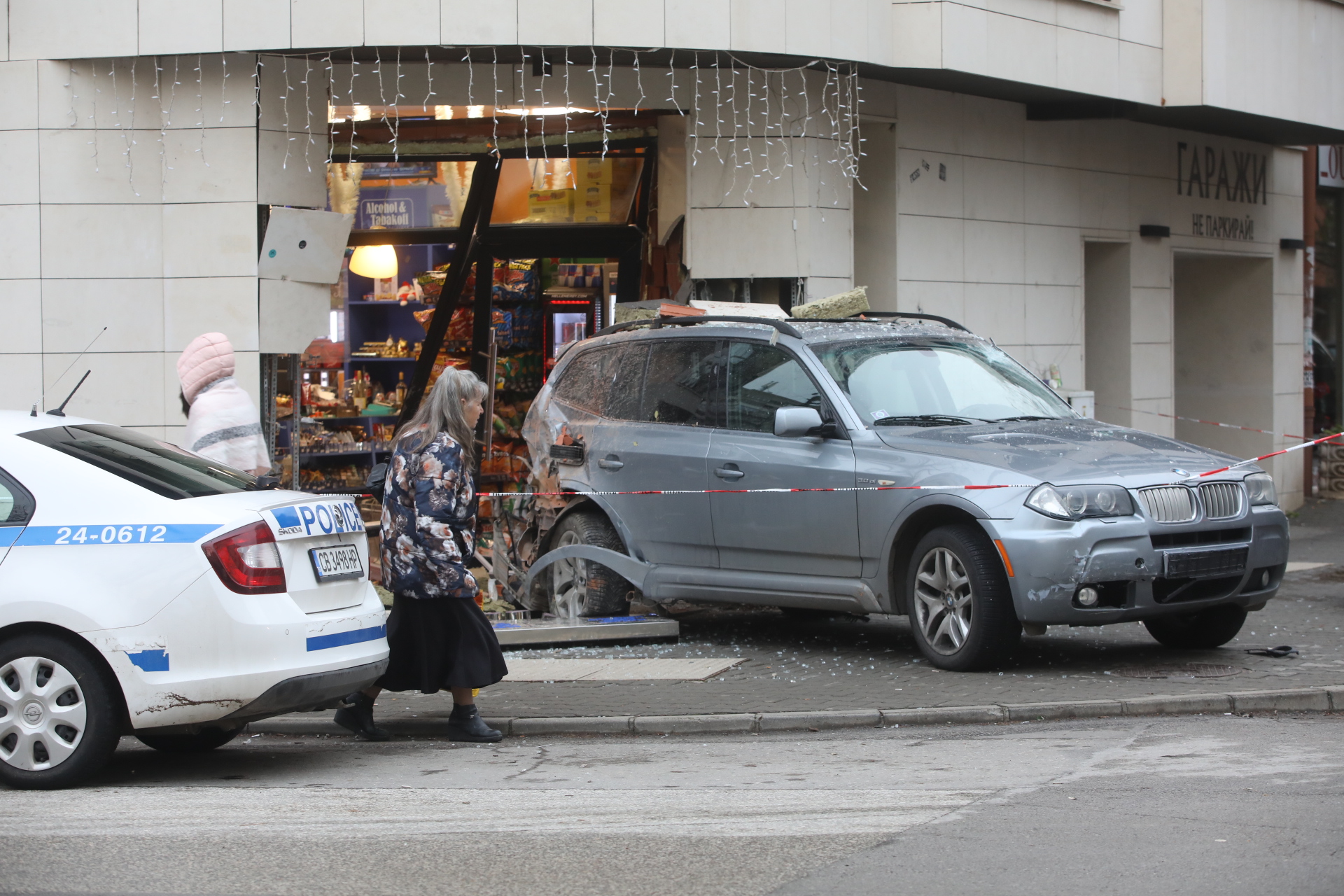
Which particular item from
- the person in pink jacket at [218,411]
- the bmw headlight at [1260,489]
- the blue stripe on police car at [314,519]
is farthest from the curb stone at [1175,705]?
the person in pink jacket at [218,411]

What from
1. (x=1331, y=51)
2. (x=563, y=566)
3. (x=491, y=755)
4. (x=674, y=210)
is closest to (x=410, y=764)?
(x=491, y=755)

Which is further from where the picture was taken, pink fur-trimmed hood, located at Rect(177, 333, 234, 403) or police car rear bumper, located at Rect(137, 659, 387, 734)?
pink fur-trimmed hood, located at Rect(177, 333, 234, 403)

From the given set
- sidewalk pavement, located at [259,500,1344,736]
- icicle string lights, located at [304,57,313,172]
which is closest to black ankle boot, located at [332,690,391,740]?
sidewalk pavement, located at [259,500,1344,736]

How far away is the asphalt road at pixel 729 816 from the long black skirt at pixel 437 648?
0.34 meters

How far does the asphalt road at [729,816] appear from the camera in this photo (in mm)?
4902

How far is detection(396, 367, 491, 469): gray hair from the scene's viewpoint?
24.1 ft

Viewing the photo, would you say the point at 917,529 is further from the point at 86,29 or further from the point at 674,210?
the point at 86,29

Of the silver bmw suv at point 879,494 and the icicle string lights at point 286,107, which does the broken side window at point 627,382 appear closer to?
the silver bmw suv at point 879,494

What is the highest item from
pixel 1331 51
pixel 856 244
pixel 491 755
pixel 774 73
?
pixel 1331 51

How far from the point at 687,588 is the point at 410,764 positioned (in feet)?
10.2

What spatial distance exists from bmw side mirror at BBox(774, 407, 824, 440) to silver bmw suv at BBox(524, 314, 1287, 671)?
18 millimetres

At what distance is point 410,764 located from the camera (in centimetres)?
705

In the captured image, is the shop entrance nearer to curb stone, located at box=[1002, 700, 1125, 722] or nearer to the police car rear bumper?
curb stone, located at box=[1002, 700, 1125, 722]

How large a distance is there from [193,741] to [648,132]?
819 cm
